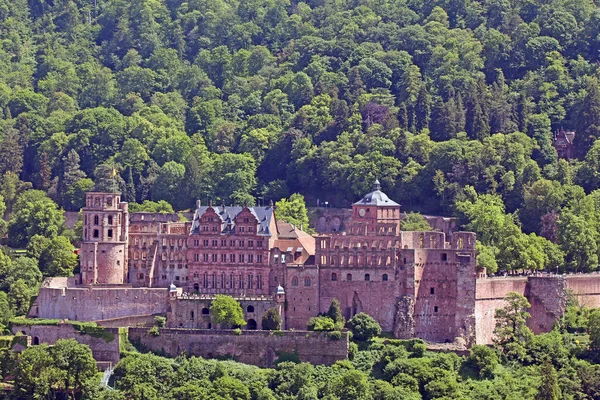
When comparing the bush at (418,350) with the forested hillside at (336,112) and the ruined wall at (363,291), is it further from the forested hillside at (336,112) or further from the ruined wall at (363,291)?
the forested hillside at (336,112)

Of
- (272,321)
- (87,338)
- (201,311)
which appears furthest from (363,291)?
(87,338)

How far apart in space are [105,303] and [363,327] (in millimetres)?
14876

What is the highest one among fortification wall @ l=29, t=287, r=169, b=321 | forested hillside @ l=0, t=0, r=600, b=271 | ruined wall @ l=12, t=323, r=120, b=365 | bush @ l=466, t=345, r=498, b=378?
forested hillside @ l=0, t=0, r=600, b=271

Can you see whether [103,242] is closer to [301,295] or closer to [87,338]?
[87,338]

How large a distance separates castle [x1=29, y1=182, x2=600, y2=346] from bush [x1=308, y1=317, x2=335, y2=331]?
1722mm

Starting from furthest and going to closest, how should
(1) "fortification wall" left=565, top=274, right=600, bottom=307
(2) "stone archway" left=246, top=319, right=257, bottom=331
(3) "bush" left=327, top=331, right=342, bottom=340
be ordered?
(1) "fortification wall" left=565, top=274, right=600, bottom=307, (2) "stone archway" left=246, top=319, right=257, bottom=331, (3) "bush" left=327, top=331, right=342, bottom=340

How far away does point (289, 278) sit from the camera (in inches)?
4267

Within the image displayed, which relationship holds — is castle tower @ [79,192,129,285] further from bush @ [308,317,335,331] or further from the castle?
bush @ [308,317,335,331]

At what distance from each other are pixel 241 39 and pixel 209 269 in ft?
219

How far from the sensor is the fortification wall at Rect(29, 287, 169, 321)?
108 meters

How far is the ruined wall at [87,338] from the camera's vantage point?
106000 millimetres

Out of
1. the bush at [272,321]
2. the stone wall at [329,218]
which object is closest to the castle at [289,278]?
the bush at [272,321]

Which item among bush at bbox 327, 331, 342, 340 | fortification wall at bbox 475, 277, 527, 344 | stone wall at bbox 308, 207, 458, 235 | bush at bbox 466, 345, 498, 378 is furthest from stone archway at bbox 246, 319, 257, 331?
stone wall at bbox 308, 207, 458, 235

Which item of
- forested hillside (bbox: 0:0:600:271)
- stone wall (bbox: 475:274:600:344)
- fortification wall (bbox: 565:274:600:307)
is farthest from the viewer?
forested hillside (bbox: 0:0:600:271)
